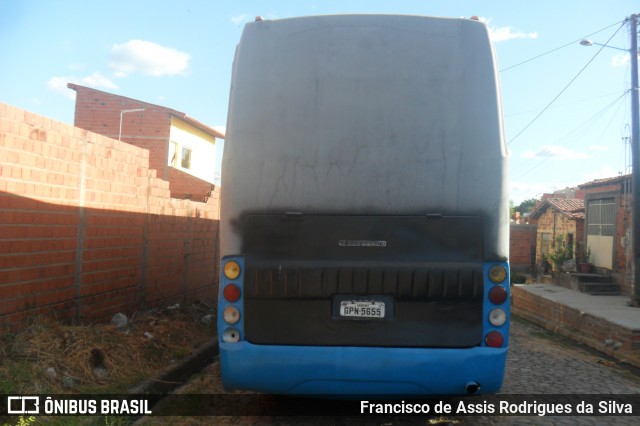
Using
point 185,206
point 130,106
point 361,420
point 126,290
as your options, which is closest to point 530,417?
point 361,420

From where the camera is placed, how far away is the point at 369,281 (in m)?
3.98

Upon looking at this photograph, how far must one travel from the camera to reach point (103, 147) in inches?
270

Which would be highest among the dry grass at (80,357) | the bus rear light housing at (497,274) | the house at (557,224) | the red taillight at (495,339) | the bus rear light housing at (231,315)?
the house at (557,224)

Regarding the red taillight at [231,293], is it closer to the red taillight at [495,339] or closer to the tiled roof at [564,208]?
the red taillight at [495,339]

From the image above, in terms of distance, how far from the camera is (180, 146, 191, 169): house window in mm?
26922

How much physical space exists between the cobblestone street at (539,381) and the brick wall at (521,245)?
830 inches

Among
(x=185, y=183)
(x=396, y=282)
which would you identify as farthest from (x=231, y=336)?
(x=185, y=183)

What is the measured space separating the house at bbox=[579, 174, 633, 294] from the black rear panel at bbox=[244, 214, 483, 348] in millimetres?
12284

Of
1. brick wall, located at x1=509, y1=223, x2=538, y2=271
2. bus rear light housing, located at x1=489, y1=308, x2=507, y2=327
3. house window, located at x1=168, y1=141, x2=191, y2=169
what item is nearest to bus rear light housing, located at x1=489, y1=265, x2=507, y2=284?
bus rear light housing, located at x1=489, y1=308, x2=507, y2=327

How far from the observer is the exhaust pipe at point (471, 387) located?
392 centimetres

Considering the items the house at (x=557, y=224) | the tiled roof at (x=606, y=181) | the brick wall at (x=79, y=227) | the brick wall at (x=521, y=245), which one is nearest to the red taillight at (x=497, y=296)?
the brick wall at (x=79, y=227)

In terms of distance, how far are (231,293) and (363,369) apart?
1.11 metres

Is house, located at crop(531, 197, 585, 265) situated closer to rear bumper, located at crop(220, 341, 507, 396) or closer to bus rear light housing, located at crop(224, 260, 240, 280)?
rear bumper, located at crop(220, 341, 507, 396)

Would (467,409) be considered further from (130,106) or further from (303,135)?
(130,106)
